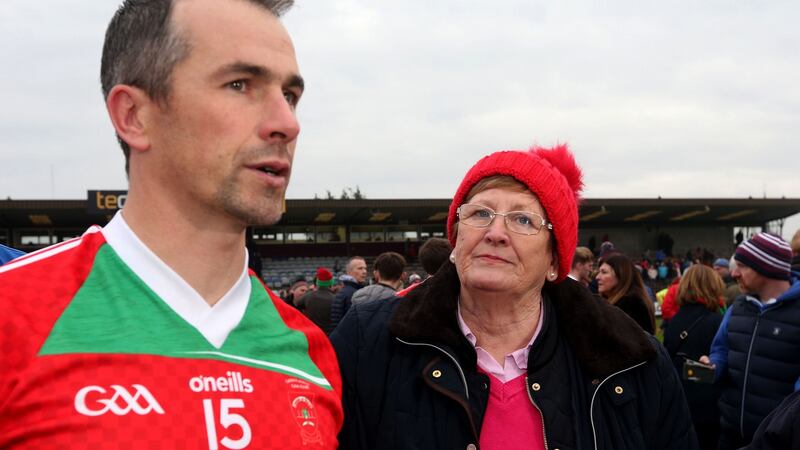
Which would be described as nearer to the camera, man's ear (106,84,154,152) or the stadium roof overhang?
man's ear (106,84,154,152)

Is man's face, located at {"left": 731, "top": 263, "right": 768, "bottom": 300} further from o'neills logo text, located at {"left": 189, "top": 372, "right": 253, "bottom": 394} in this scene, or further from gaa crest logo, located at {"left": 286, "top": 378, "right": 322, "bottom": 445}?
o'neills logo text, located at {"left": 189, "top": 372, "right": 253, "bottom": 394}

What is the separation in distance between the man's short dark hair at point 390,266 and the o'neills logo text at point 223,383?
5714 mm

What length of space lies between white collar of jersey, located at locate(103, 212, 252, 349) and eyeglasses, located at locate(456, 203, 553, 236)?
1096 millimetres

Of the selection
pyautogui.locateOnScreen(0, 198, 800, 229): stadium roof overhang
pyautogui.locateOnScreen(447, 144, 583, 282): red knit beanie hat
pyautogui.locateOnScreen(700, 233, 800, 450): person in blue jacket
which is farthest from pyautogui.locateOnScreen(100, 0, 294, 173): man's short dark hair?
pyautogui.locateOnScreen(0, 198, 800, 229): stadium roof overhang

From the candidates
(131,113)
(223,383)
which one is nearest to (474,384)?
(223,383)

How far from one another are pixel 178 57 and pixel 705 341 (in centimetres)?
546

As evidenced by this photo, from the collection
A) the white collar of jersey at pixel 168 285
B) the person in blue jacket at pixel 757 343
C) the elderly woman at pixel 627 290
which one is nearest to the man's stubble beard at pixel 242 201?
the white collar of jersey at pixel 168 285

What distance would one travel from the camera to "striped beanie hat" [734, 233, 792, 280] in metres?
4.98

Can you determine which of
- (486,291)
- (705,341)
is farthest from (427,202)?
(486,291)

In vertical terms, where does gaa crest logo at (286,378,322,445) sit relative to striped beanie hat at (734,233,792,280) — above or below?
below

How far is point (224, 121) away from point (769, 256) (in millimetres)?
4513

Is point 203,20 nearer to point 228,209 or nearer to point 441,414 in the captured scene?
point 228,209

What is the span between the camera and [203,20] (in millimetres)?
1841

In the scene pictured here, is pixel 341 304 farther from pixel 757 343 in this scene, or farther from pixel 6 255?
pixel 6 255
